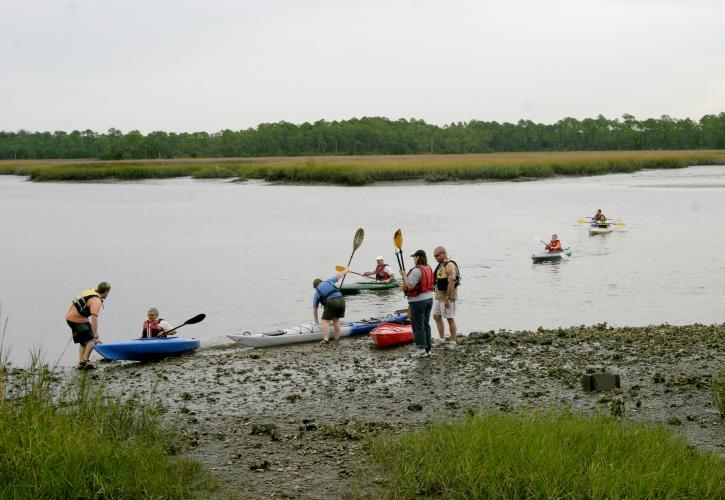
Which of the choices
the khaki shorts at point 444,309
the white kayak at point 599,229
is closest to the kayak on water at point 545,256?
the white kayak at point 599,229

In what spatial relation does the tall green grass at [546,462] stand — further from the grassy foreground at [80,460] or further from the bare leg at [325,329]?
the bare leg at [325,329]

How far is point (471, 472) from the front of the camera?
670cm

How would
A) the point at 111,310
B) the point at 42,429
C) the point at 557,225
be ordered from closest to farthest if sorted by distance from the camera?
1. the point at 42,429
2. the point at 111,310
3. the point at 557,225

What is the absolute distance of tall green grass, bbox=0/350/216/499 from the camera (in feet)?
21.6

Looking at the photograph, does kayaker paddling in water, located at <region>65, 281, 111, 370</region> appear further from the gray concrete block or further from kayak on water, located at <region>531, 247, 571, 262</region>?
kayak on water, located at <region>531, 247, 571, 262</region>

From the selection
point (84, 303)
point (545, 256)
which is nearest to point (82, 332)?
point (84, 303)

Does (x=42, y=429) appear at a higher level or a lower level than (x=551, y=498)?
higher

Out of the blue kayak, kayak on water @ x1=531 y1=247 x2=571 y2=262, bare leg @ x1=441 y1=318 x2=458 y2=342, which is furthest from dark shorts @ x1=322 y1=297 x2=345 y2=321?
kayak on water @ x1=531 y1=247 x2=571 y2=262

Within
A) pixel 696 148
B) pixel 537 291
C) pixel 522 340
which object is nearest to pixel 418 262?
pixel 522 340

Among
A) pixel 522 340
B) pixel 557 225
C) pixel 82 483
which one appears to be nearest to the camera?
pixel 82 483

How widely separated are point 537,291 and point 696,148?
151 meters

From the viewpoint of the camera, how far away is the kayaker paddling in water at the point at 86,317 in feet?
43.5

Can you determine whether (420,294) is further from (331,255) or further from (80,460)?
(331,255)

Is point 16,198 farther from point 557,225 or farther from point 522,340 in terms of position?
point 522,340
